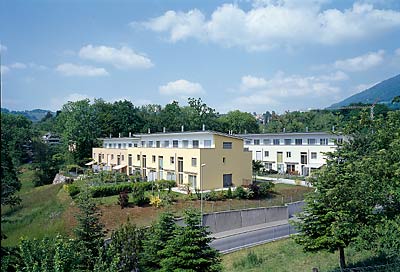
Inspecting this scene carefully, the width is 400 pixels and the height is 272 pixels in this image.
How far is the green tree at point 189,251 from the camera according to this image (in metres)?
13.6

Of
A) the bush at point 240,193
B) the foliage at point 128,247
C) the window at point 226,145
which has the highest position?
the window at point 226,145

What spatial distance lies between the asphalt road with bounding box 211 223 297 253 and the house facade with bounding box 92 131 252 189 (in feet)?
30.6

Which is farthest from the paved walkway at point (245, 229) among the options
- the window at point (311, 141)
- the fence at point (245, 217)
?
the window at point (311, 141)

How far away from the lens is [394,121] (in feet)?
47.0

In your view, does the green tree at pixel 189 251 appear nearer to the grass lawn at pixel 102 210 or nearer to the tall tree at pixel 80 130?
the grass lawn at pixel 102 210

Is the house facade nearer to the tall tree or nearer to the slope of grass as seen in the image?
the slope of grass

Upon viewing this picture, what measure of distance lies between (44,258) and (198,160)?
30466 mm

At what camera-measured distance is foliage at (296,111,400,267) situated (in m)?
12.5

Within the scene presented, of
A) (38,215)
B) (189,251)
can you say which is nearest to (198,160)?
(38,215)

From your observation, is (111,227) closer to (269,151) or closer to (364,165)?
(364,165)

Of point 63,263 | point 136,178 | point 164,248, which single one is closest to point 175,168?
point 136,178

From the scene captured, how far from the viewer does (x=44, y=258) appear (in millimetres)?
8508

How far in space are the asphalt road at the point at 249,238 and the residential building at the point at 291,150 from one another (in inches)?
892

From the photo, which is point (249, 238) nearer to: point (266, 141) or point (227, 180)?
point (227, 180)
